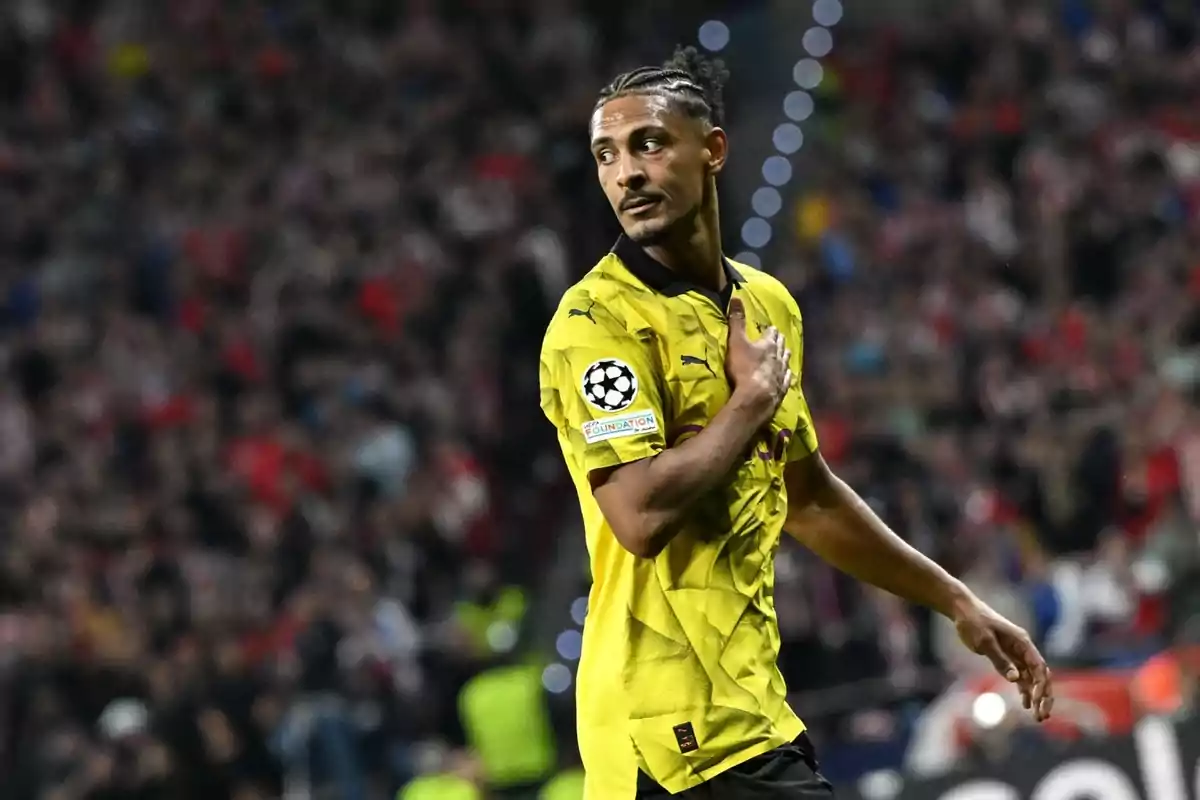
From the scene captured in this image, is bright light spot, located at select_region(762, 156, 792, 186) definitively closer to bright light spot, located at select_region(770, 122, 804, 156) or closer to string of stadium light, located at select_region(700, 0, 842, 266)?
string of stadium light, located at select_region(700, 0, 842, 266)

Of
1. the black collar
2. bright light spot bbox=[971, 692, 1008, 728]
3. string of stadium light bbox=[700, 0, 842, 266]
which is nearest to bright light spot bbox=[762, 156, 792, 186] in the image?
string of stadium light bbox=[700, 0, 842, 266]

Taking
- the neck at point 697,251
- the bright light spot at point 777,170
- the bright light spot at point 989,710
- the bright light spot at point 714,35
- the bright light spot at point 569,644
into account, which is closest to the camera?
the neck at point 697,251

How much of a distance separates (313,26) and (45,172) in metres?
3.15

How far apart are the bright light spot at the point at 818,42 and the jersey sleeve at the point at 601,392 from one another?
44.9 feet

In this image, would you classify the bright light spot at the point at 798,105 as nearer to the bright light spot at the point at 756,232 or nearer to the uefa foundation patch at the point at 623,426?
the bright light spot at the point at 756,232

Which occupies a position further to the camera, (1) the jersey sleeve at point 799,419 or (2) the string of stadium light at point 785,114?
(2) the string of stadium light at point 785,114

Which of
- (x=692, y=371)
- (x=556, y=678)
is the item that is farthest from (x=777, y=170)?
(x=692, y=371)

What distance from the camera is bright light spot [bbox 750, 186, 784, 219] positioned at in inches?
607

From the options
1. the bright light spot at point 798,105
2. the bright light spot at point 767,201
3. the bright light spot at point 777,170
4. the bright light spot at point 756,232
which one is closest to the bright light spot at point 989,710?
the bright light spot at point 756,232

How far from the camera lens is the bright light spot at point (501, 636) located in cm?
1203

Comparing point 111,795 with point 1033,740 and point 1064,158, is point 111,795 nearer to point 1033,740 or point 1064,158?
point 1033,740

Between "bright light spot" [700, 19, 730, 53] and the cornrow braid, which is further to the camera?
"bright light spot" [700, 19, 730, 53]

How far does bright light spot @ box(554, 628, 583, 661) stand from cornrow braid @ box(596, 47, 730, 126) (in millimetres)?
7958

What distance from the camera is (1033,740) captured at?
8.68 m
